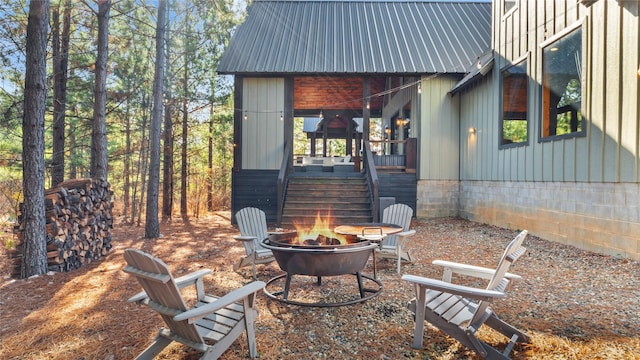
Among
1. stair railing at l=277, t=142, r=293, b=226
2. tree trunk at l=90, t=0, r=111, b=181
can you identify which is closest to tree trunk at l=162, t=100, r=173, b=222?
stair railing at l=277, t=142, r=293, b=226

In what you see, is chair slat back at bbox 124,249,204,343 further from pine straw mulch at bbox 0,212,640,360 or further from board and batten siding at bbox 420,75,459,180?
board and batten siding at bbox 420,75,459,180

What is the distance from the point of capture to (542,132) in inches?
265

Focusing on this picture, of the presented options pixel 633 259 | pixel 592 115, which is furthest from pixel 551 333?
pixel 592 115

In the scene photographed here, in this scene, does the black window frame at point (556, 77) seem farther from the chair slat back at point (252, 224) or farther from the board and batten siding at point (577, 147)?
the chair slat back at point (252, 224)

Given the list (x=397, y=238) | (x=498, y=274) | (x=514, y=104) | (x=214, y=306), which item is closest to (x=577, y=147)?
(x=514, y=104)

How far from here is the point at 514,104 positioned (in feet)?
26.0

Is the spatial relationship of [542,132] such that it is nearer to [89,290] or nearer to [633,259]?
[633,259]

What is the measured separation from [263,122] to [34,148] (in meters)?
6.25

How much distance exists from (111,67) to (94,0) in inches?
141

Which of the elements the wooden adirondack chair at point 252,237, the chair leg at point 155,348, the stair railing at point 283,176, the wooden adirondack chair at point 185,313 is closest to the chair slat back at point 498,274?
the wooden adirondack chair at point 185,313

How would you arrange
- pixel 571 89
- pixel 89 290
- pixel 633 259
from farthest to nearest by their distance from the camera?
pixel 571 89 → pixel 633 259 → pixel 89 290

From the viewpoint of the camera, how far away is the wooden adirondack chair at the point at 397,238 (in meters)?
4.71

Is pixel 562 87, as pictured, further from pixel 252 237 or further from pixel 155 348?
pixel 155 348

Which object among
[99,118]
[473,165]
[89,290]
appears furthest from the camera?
[473,165]
